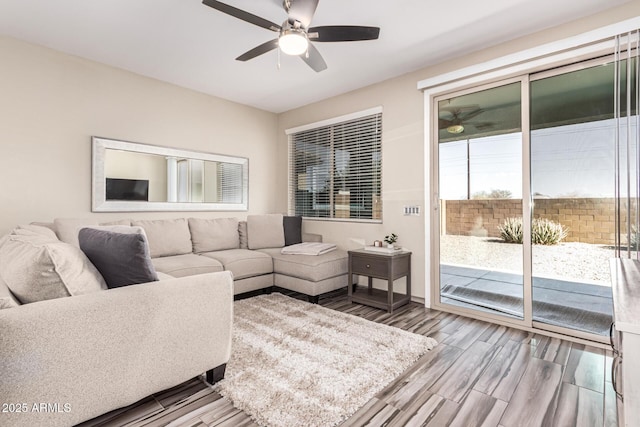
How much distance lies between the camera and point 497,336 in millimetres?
2670

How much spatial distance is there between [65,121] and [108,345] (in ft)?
9.27

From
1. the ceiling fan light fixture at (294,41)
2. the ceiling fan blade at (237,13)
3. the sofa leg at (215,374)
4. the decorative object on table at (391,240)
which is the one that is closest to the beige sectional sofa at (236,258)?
the decorative object on table at (391,240)

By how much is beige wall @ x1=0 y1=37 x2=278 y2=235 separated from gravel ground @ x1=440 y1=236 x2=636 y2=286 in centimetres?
331

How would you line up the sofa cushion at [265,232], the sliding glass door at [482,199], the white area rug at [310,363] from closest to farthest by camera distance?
the white area rug at [310,363]
the sliding glass door at [482,199]
the sofa cushion at [265,232]

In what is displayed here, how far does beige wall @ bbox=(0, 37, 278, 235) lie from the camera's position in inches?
114

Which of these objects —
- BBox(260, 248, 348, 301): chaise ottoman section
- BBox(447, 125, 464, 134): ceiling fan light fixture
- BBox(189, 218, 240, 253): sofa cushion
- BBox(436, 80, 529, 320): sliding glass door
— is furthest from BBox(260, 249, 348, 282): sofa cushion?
BBox(447, 125, 464, 134): ceiling fan light fixture

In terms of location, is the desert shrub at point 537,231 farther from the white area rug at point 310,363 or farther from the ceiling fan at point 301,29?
the ceiling fan at point 301,29

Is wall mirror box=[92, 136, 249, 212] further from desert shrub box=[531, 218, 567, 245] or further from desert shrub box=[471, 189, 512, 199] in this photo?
desert shrub box=[531, 218, 567, 245]

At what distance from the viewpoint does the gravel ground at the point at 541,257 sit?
256 cm

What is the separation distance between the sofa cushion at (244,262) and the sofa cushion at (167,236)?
28 cm

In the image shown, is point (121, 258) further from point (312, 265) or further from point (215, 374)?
point (312, 265)

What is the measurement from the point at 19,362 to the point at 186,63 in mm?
3098

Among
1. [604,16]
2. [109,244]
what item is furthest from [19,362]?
[604,16]

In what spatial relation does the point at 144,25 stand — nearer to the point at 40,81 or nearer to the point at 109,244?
the point at 40,81
